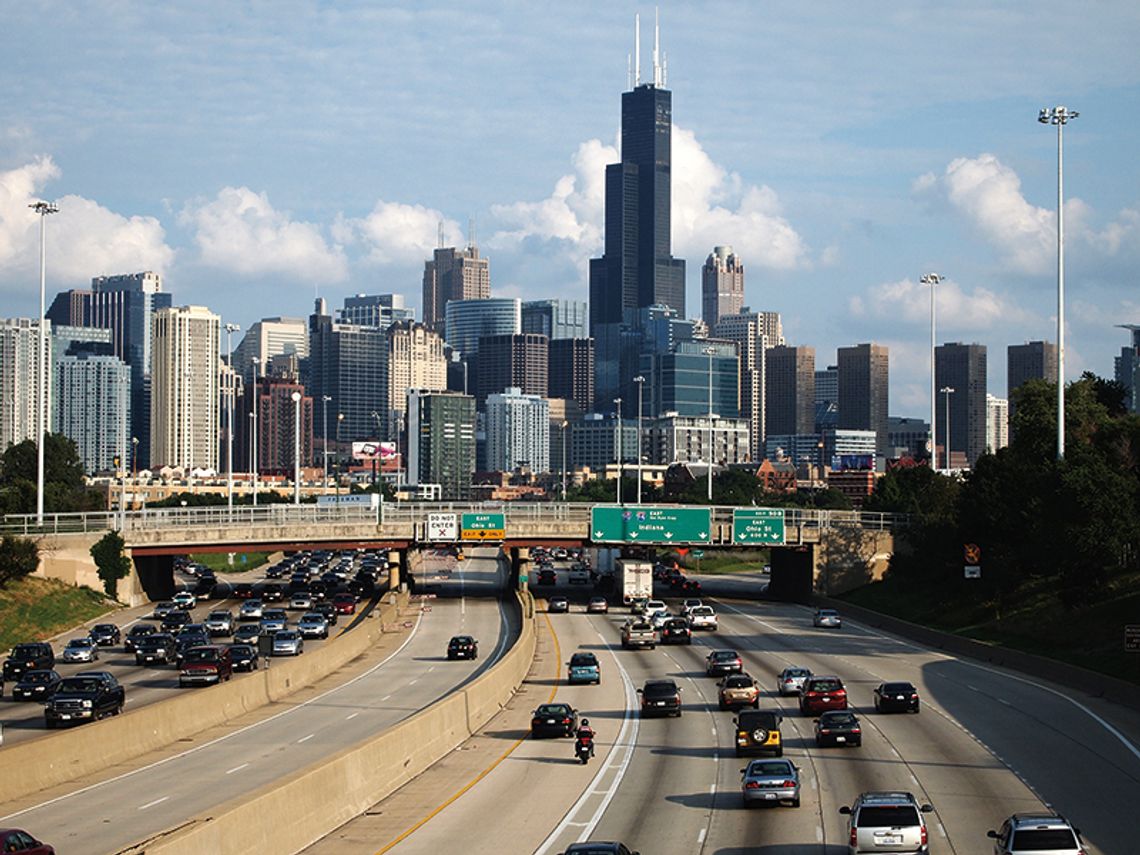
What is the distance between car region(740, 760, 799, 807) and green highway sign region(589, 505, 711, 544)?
72724mm

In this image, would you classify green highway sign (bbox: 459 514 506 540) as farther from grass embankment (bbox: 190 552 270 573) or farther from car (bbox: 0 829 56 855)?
car (bbox: 0 829 56 855)

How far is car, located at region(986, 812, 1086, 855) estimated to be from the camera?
90.9 feet

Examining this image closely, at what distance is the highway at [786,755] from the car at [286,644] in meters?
12.6

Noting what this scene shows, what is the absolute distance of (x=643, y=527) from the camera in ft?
360

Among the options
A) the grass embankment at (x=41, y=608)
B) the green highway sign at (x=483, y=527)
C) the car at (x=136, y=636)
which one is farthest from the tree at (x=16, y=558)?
the green highway sign at (x=483, y=527)

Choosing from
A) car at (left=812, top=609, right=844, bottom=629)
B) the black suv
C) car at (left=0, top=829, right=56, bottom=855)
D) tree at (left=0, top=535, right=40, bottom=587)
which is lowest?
car at (left=812, top=609, right=844, bottom=629)

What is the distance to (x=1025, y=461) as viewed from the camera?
9675 centimetres

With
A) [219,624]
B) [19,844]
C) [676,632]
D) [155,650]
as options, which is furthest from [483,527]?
[19,844]

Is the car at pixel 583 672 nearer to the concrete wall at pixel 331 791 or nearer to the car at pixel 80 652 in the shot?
the concrete wall at pixel 331 791

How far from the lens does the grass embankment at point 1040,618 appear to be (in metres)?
67.8

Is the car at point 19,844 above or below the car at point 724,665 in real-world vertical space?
above

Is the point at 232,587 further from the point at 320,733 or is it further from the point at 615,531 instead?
the point at 320,733

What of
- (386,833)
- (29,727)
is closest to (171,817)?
(386,833)

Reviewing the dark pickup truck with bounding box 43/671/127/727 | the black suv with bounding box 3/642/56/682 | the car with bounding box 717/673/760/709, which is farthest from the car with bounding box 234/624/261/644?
the car with bounding box 717/673/760/709
